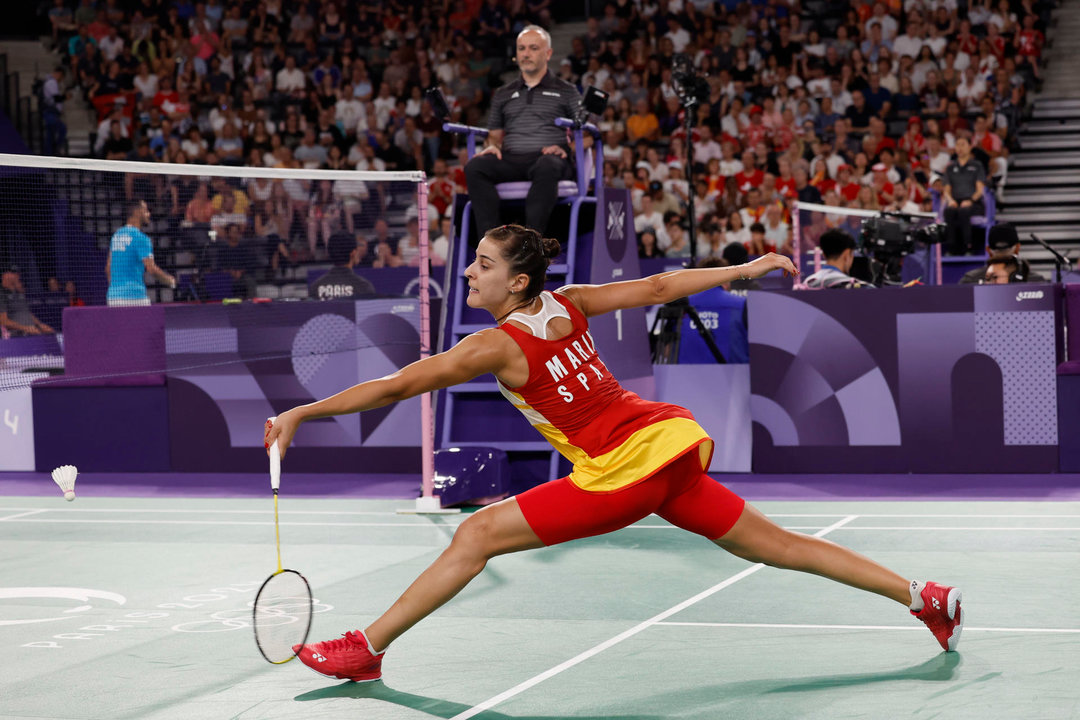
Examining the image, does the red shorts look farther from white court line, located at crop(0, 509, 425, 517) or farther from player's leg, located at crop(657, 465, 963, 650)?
white court line, located at crop(0, 509, 425, 517)

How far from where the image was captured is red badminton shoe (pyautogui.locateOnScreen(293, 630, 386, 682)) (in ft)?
17.4

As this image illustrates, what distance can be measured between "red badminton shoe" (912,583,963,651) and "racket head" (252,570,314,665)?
249 centimetres

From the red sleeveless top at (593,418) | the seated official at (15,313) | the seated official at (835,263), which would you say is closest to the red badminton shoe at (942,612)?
the red sleeveless top at (593,418)

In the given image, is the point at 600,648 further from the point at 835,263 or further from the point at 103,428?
the point at 103,428

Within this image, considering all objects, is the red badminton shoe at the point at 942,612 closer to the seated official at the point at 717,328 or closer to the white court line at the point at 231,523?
the white court line at the point at 231,523

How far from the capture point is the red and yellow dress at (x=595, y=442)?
4969 millimetres

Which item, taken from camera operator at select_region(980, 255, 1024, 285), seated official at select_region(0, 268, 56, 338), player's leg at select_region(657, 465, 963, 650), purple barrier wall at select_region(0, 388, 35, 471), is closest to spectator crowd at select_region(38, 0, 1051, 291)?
seated official at select_region(0, 268, 56, 338)

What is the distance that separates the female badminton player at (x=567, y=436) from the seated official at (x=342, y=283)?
7.51 metres

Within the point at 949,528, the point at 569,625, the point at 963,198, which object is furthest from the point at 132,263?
the point at 963,198

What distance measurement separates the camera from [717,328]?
12922 millimetres

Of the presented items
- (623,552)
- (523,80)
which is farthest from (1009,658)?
(523,80)

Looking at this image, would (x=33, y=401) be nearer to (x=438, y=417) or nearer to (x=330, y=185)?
(x=330, y=185)

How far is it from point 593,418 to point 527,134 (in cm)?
615

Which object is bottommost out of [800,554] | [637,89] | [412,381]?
[800,554]
